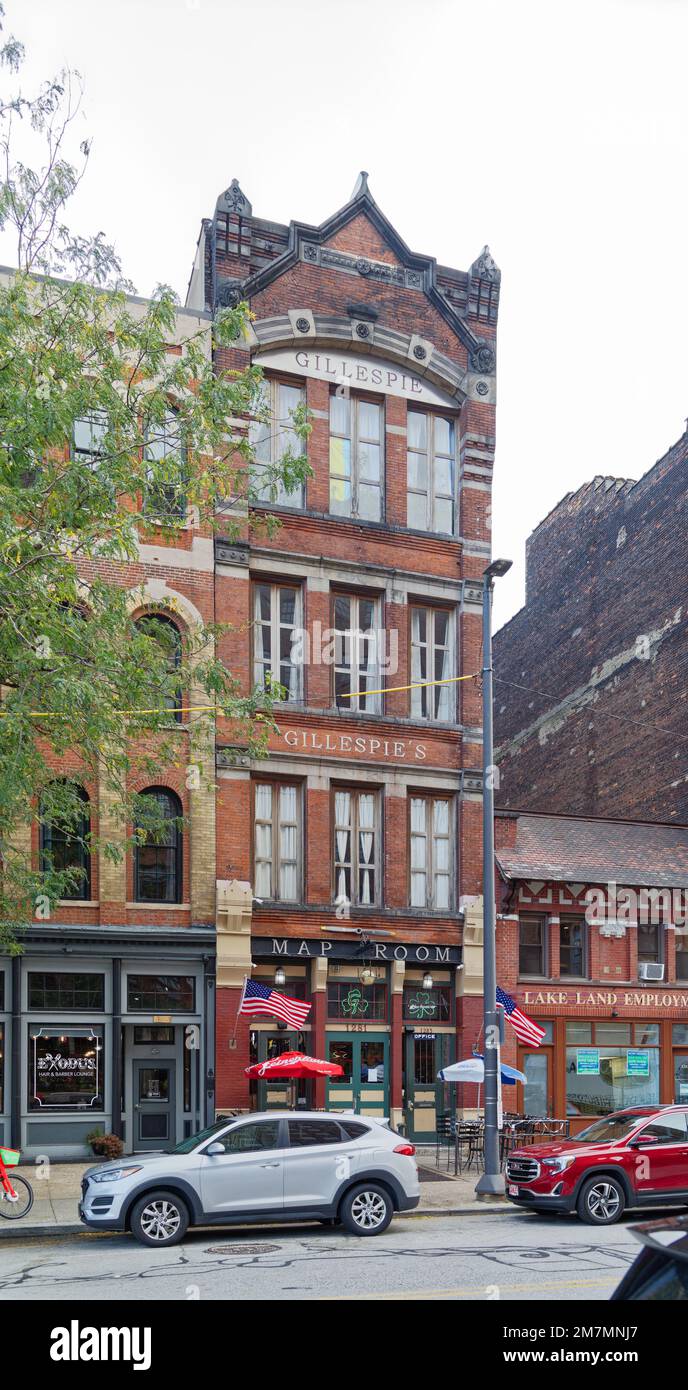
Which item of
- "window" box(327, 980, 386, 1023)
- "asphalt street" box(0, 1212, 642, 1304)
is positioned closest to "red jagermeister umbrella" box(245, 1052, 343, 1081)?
"window" box(327, 980, 386, 1023)

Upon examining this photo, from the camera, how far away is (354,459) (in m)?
29.6

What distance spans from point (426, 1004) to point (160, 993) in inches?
230

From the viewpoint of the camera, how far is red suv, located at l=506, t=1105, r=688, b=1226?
60.5 feet

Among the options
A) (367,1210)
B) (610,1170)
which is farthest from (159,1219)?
(610,1170)

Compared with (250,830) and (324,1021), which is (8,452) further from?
(324,1021)

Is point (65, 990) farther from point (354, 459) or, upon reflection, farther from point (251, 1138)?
point (354, 459)

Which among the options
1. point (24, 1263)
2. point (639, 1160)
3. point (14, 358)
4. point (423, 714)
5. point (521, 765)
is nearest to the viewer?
point (24, 1263)

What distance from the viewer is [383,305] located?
99.3 feet

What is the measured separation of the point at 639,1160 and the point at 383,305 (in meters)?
18.9

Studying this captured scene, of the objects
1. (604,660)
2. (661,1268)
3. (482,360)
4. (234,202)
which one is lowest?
(661,1268)

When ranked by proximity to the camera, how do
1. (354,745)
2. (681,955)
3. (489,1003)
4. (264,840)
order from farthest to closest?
(681,955) → (354,745) → (264,840) → (489,1003)

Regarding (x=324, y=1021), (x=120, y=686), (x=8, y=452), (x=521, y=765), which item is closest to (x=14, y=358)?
(x=8, y=452)
